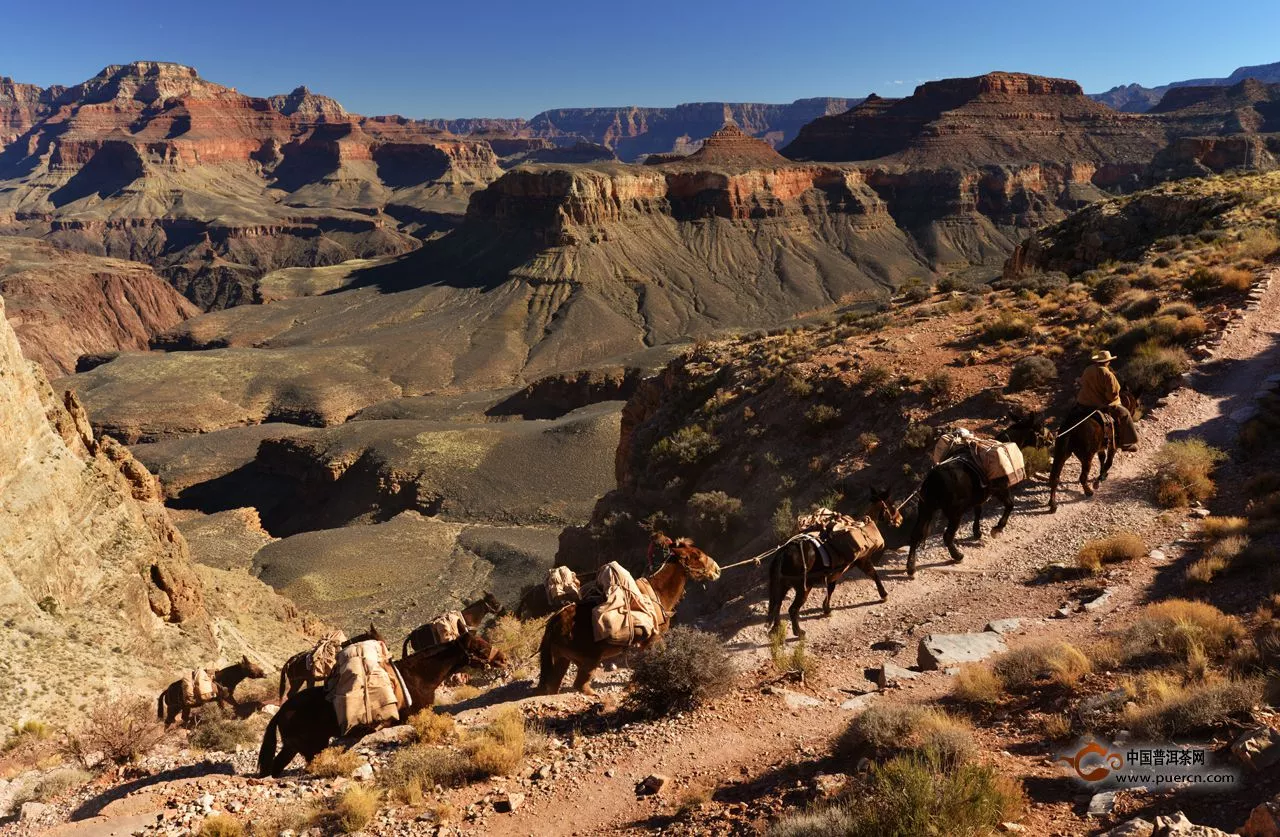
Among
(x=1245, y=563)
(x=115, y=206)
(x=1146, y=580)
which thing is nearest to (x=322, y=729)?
(x=1146, y=580)

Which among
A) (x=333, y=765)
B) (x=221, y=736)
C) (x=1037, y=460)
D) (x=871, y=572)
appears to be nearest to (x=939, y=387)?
(x=1037, y=460)

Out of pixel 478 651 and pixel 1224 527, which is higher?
pixel 1224 527

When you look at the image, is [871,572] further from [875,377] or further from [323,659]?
[875,377]

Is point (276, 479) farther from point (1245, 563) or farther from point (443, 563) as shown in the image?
point (1245, 563)

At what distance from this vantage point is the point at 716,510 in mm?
18188

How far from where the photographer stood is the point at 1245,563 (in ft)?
33.4

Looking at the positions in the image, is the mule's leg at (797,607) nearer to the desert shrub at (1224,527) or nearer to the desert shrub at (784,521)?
the desert shrub at (784,521)

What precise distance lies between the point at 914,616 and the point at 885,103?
169 m

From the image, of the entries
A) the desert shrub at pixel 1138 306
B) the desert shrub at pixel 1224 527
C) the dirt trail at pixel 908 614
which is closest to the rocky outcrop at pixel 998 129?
the desert shrub at pixel 1138 306

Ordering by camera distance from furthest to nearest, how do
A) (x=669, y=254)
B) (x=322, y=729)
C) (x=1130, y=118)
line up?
(x=1130, y=118) → (x=669, y=254) → (x=322, y=729)

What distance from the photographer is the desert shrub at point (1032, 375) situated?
17.1m

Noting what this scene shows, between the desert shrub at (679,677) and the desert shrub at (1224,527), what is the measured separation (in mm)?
7593

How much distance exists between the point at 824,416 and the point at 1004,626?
8.82 metres

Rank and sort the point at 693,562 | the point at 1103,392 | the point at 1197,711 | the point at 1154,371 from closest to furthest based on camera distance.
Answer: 1. the point at 1197,711
2. the point at 693,562
3. the point at 1103,392
4. the point at 1154,371
